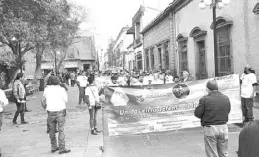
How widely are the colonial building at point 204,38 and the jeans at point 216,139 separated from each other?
7.32 meters

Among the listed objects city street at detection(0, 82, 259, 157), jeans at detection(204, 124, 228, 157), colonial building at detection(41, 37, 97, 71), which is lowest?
city street at detection(0, 82, 259, 157)

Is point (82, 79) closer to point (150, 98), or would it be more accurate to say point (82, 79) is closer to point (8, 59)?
point (150, 98)

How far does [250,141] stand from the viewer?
4.99ft


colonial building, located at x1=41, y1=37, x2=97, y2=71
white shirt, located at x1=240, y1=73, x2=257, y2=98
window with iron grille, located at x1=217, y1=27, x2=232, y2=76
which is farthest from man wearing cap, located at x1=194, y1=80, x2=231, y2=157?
colonial building, located at x1=41, y1=37, x2=97, y2=71

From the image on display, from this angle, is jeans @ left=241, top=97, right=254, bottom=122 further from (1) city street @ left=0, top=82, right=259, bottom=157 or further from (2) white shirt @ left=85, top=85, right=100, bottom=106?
(2) white shirt @ left=85, top=85, right=100, bottom=106

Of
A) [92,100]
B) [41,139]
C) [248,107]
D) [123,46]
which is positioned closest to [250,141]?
[92,100]

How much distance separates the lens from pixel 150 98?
6.86 meters

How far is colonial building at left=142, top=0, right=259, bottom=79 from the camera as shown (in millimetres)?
10969

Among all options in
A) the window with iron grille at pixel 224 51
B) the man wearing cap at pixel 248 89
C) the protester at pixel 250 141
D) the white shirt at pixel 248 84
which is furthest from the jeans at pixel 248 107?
the protester at pixel 250 141

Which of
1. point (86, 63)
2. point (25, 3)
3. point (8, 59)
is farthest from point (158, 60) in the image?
point (86, 63)

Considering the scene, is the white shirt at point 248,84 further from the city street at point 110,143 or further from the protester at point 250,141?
the protester at point 250,141

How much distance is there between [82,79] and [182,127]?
22.9 feet

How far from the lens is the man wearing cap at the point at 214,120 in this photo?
4184 millimetres

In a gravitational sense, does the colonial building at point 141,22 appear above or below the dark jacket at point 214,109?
above
